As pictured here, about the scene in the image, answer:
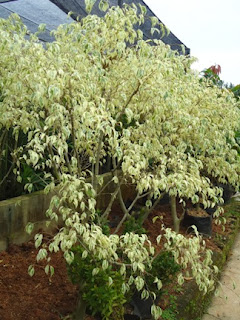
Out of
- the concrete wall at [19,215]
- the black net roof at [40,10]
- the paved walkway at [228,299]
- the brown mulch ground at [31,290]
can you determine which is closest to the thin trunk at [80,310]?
the brown mulch ground at [31,290]

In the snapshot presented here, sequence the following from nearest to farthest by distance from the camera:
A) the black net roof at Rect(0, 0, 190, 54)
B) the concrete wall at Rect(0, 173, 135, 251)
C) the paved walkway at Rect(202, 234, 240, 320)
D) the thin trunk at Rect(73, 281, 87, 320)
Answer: the thin trunk at Rect(73, 281, 87, 320) < the paved walkway at Rect(202, 234, 240, 320) < the concrete wall at Rect(0, 173, 135, 251) < the black net roof at Rect(0, 0, 190, 54)

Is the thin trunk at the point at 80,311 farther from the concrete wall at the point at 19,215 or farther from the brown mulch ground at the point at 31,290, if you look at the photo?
the concrete wall at the point at 19,215

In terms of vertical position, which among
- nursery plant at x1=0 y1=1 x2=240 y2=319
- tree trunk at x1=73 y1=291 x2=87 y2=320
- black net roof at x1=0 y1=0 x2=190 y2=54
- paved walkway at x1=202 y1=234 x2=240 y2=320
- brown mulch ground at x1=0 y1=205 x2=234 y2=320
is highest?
black net roof at x1=0 y1=0 x2=190 y2=54

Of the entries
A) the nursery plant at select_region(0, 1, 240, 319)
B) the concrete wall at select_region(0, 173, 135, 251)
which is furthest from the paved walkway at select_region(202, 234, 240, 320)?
the concrete wall at select_region(0, 173, 135, 251)

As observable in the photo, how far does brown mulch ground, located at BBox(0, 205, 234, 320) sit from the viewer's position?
2.70 meters

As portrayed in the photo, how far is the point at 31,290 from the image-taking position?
3000 mm

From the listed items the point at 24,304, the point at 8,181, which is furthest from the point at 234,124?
the point at 24,304

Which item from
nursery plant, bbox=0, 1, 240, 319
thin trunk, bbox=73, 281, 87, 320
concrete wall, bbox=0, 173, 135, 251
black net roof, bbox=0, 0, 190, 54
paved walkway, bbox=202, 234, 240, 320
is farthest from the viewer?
black net roof, bbox=0, 0, 190, 54

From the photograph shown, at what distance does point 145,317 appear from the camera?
2.88 metres

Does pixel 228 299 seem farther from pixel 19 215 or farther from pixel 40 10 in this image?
pixel 40 10

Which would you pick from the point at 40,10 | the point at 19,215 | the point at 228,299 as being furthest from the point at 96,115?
the point at 40,10

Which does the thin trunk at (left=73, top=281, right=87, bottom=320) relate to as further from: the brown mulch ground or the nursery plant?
the brown mulch ground

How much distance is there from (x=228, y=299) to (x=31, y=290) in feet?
6.04

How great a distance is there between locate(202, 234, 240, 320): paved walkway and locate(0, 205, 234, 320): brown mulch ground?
1.00 meters
